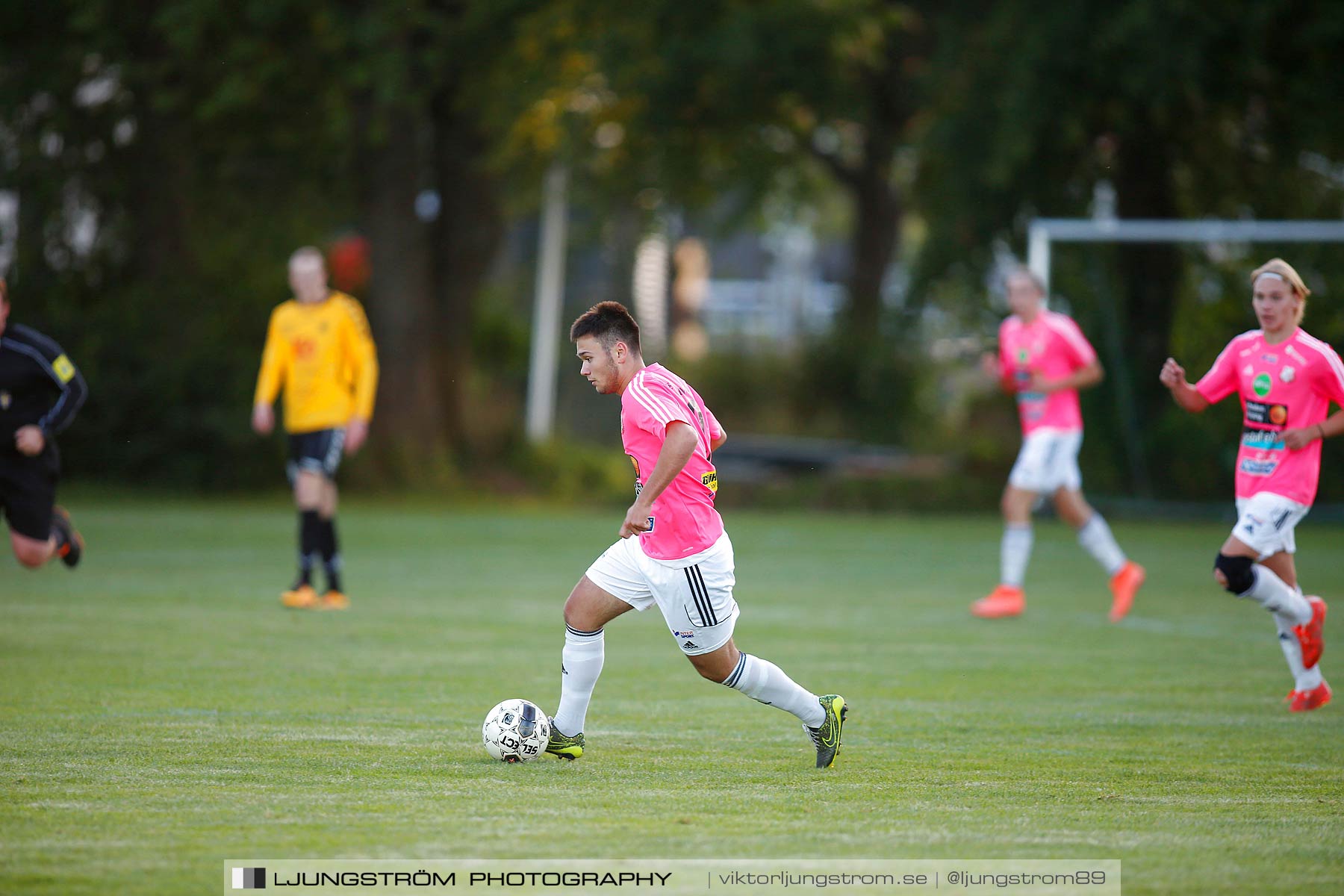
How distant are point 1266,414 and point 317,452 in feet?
22.0

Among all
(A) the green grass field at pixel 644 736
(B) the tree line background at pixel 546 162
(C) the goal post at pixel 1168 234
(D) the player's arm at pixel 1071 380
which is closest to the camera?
(A) the green grass field at pixel 644 736

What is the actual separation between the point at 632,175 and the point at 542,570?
11.7 metres

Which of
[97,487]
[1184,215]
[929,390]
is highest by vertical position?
[1184,215]

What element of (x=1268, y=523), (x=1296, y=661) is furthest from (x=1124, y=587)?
(x=1268, y=523)

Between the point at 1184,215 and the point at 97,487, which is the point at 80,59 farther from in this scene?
the point at 1184,215

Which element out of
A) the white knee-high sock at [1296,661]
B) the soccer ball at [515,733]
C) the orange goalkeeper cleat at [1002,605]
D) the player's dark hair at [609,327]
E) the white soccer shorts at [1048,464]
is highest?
the player's dark hair at [609,327]

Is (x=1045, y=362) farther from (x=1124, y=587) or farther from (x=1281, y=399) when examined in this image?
(x=1281, y=399)

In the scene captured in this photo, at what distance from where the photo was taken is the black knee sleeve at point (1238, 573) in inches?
306

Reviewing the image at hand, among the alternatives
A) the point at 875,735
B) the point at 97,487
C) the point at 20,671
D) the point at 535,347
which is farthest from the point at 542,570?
the point at 535,347

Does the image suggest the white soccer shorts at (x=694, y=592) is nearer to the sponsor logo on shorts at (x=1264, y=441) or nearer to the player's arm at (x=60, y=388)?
the sponsor logo on shorts at (x=1264, y=441)

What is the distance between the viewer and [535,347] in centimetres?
3072

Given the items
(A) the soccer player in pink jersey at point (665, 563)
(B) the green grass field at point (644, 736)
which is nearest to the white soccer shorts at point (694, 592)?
(A) the soccer player in pink jersey at point (665, 563)

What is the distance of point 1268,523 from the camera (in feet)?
25.6

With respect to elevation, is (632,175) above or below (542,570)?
above
